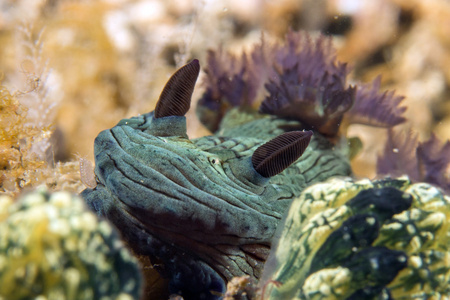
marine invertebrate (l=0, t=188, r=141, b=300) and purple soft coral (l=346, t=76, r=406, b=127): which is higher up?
marine invertebrate (l=0, t=188, r=141, b=300)

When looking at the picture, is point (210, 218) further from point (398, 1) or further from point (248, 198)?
point (398, 1)

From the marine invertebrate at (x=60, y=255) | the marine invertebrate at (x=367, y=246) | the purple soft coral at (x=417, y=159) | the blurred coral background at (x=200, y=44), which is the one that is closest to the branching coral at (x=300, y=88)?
the purple soft coral at (x=417, y=159)

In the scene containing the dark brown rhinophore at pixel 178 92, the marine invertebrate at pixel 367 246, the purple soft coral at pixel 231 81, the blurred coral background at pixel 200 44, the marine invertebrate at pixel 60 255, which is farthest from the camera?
the blurred coral background at pixel 200 44

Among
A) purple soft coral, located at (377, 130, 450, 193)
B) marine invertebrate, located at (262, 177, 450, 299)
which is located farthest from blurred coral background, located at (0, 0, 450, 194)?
marine invertebrate, located at (262, 177, 450, 299)

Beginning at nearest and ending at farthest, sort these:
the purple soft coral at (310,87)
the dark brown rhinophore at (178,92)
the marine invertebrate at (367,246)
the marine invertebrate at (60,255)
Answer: the marine invertebrate at (60,255) < the marine invertebrate at (367,246) < the dark brown rhinophore at (178,92) < the purple soft coral at (310,87)

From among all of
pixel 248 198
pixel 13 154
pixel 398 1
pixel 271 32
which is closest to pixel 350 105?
pixel 248 198

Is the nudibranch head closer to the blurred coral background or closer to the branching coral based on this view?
the branching coral

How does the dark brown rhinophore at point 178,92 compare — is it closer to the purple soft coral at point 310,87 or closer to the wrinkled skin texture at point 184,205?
the wrinkled skin texture at point 184,205
